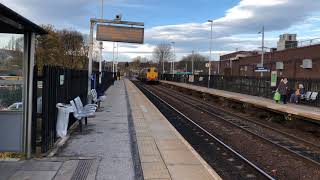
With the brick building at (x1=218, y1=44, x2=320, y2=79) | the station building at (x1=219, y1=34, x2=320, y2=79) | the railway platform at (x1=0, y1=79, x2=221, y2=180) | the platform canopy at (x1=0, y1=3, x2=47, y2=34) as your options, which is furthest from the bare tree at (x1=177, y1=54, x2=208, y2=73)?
the platform canopy at (x1=0, y1=3, x2=47, y2=34)

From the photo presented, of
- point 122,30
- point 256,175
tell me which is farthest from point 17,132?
point 122,30

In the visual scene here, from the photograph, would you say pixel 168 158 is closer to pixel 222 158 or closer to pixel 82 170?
pixel 222 158

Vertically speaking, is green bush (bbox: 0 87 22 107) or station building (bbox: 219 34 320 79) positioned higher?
station building (bbox: 219 34 320 79)

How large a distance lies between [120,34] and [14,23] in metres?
20.6

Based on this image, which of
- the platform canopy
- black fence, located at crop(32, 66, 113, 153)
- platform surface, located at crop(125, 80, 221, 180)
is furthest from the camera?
black fence, located at crop(32, 66, 113, 153)

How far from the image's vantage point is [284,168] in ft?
34.3

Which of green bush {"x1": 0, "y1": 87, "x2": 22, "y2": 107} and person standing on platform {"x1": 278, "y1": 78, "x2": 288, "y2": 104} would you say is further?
person standing on platform {"x1": 278, "y1": 78, "x2": 288, "y2": 104}

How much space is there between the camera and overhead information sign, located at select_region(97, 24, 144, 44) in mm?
27484

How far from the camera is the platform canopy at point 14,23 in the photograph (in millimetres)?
6891

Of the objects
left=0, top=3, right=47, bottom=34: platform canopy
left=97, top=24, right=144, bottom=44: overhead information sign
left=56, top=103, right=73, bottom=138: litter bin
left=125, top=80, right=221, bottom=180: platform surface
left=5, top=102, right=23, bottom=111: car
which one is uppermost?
left=97, top=24, right=144, bottom=44: overhead information sign

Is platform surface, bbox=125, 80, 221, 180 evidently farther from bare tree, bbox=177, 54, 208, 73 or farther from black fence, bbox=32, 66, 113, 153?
bare tree, bbox=177, 54, 208, 73

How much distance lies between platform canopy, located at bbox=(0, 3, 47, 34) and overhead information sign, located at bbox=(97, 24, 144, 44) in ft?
60.8

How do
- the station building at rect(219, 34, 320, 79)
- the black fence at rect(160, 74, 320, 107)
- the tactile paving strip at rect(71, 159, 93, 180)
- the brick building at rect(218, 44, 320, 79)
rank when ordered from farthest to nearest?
the station building at rect(219, 34, 320, 79), the brick building at rect(218, 44, 320, 79), the black fence at rect(160, 74, 320, 107), the tactile paving strip at rect(71, 159, 93, 180)

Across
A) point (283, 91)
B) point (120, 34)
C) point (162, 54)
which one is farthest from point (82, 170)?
point (162, 54)
